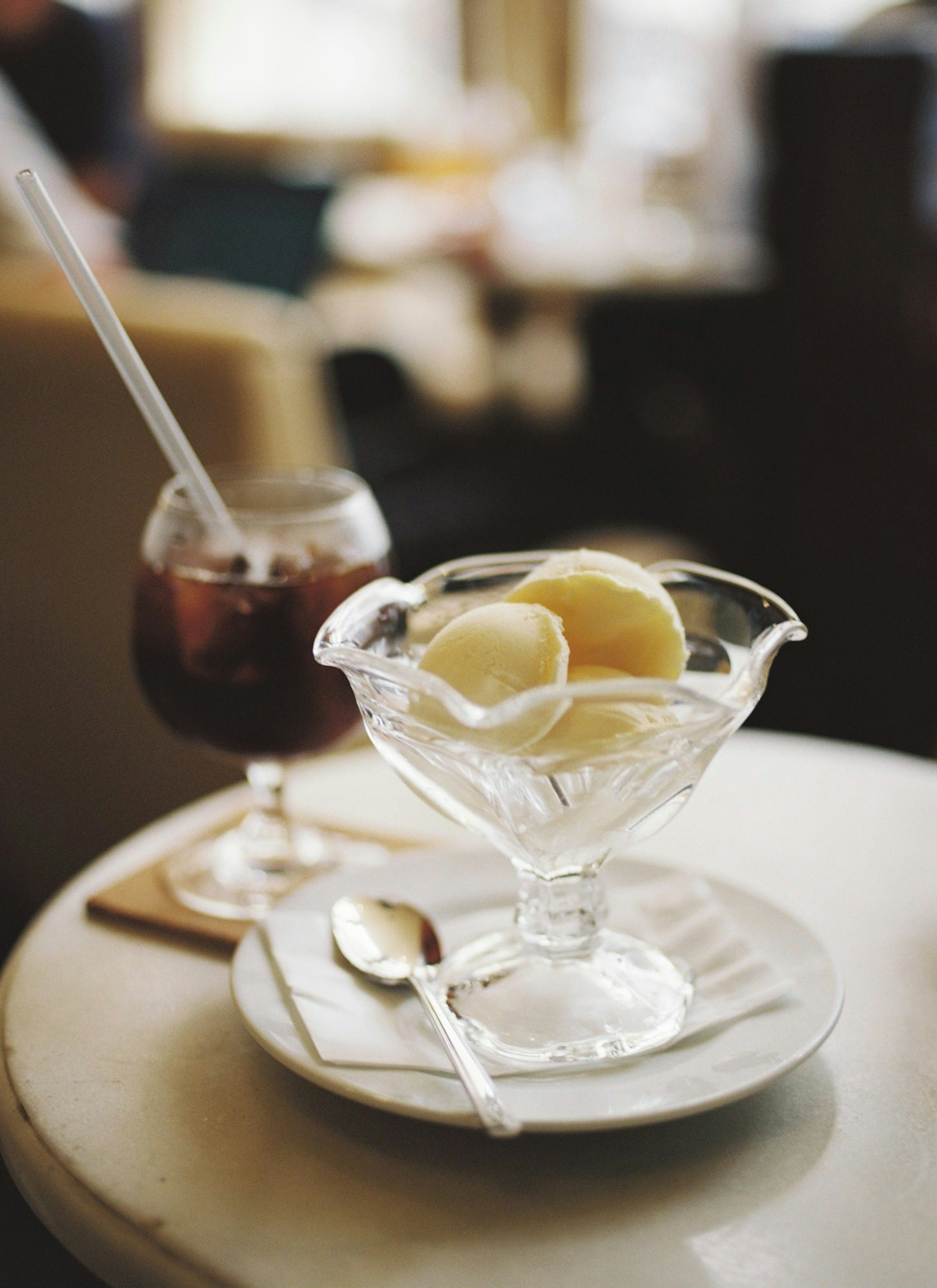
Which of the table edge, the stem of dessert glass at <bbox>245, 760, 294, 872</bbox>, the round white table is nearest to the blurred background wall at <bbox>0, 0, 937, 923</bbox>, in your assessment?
the stem of dessert glass at <bbox>245, 760, 294, 872</bbox>

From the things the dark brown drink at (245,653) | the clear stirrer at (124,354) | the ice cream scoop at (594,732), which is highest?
the clear stirrer at (124,354)

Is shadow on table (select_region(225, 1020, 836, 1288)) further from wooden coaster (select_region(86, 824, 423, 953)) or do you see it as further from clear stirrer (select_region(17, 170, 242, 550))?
clear stirrer (select_region(17, 170, 242, 550))

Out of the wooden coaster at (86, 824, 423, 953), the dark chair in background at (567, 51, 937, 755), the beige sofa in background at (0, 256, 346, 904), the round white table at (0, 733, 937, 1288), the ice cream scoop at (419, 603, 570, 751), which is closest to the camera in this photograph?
the round white table at (0, 733, 937, 1288)

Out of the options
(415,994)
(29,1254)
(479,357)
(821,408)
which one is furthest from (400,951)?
(479,357)

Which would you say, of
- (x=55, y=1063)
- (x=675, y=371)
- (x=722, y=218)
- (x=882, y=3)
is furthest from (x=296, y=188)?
(x=55, y=1063)

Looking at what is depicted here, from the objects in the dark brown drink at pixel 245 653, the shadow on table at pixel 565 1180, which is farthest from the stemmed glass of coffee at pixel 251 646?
the shadow on table at pixel 565 1180

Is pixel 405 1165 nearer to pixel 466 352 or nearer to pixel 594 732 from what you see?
pixel 594 732

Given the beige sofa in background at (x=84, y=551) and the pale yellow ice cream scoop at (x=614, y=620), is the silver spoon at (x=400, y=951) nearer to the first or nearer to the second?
the pale yellow ice cream scoop at (x=614, y=620)
